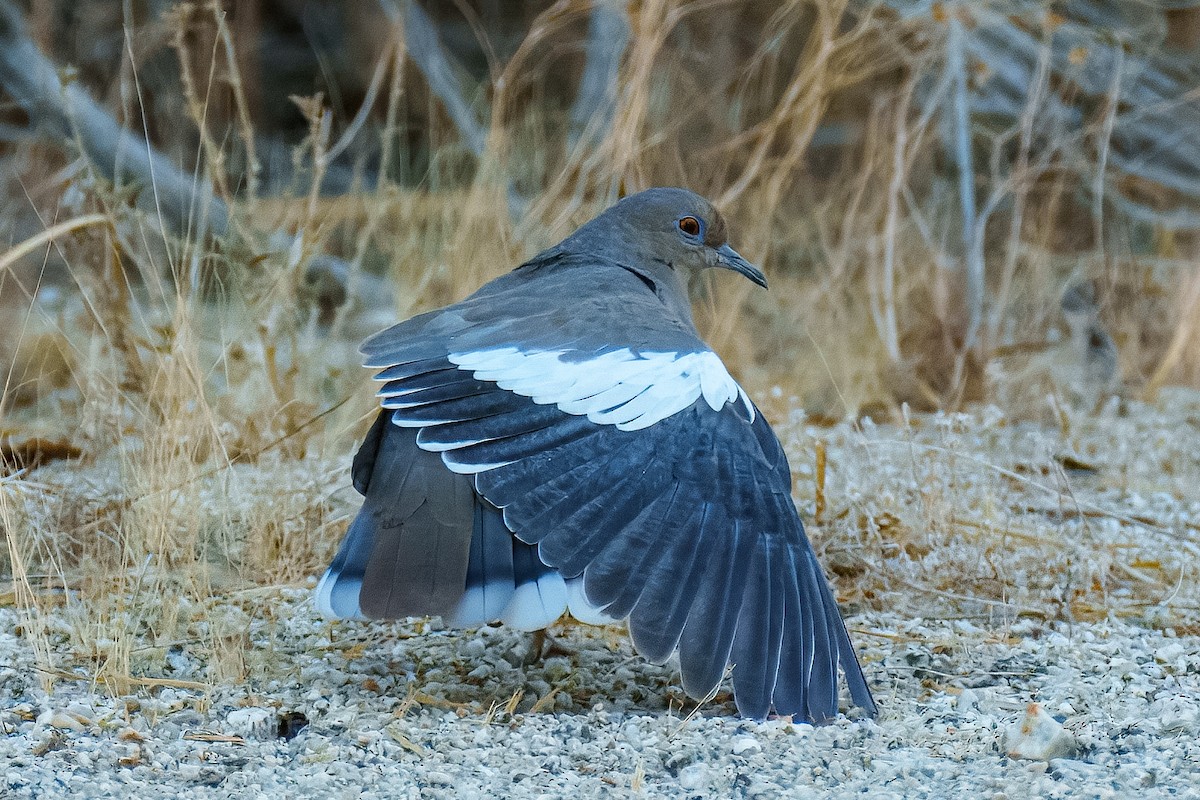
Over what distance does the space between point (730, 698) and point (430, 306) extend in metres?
2.56

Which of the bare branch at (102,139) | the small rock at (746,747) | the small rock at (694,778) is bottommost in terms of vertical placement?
the small rock at (694,778)

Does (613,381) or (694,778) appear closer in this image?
(694,778)

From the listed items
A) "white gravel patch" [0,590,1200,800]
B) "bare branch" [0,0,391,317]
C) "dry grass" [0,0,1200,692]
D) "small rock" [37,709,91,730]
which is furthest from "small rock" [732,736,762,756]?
"bare branch" [0,0,391,317]

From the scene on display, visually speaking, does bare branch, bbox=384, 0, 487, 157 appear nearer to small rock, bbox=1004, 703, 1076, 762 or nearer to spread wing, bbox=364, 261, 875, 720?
spread wing, bbox=364, 261, 875, 720

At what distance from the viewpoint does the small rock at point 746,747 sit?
282cm

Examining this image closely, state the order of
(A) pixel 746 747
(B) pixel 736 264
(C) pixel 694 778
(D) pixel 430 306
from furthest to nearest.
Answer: (D) pixel 430 306 < (B) pixel 736 264 < (A) pixel 746 747 < (C) pixel 694 778

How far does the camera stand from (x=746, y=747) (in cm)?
282

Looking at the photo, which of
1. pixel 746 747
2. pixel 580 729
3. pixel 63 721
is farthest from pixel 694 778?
pixel 63 721

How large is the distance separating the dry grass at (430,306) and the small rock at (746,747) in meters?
1.08

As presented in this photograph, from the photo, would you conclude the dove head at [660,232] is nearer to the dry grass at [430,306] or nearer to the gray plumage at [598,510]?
the dry grass at [430,306]

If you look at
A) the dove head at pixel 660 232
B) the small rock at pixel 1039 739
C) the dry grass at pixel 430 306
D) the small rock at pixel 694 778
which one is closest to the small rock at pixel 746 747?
the small rock at pixel 694 778

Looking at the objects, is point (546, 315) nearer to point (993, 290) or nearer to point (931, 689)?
point (931, 689)

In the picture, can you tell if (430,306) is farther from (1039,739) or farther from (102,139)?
(1039,739)

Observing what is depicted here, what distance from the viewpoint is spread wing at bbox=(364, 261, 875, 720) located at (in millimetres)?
2850
